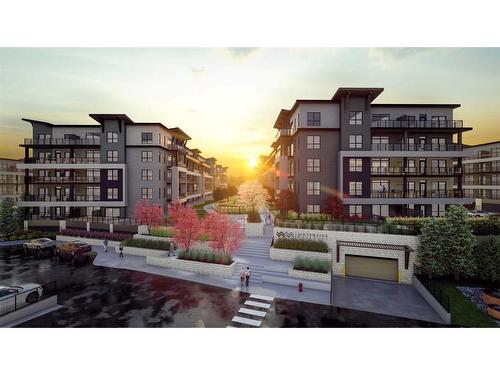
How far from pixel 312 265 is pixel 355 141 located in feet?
58.8

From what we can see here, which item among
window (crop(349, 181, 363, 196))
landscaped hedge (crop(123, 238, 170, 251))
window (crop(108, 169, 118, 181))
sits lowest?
landscaped hedge (crop(123, 238, 170, 251))

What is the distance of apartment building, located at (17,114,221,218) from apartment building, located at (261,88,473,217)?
73.6 feet

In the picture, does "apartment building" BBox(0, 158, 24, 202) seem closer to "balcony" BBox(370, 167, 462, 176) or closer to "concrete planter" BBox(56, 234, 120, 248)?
"concrete planter" BBox(56, 234, 120, 248)

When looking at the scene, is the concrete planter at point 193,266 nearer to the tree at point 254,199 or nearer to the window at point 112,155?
the tree at point 254,199

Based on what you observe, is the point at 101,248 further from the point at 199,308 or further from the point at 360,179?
the point at 360,179

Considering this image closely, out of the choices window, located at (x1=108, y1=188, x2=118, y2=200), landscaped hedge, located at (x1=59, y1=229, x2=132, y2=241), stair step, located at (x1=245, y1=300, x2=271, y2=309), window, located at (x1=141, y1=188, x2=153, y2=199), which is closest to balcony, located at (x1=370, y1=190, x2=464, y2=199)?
stair step, located at (x1=245, y1=300, x2=271, y2=309)

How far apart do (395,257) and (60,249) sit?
32193 mm

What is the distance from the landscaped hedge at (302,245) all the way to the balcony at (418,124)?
18.2 m

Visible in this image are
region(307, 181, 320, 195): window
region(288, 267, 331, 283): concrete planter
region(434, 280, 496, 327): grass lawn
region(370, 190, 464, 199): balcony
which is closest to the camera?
region(434, 280, 496, 327): grass lawn

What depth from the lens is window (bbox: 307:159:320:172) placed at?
29.2m

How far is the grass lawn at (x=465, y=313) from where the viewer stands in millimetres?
12828

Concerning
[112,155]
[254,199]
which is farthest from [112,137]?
[254,199]

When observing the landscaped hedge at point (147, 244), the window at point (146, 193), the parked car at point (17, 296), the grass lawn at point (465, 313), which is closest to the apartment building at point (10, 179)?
the window at point (146, 193)

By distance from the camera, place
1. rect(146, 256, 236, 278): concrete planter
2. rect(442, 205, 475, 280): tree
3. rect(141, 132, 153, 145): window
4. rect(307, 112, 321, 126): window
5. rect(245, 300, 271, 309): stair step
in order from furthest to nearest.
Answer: rect(141, 132, 153, 145): window
rect(307, 112, 321, 126): window
rect(146, 256, 236, 278): concrete planter
rect(442, 205, 475, 280): tree
rect(245, 300, 271, 309): stair step
